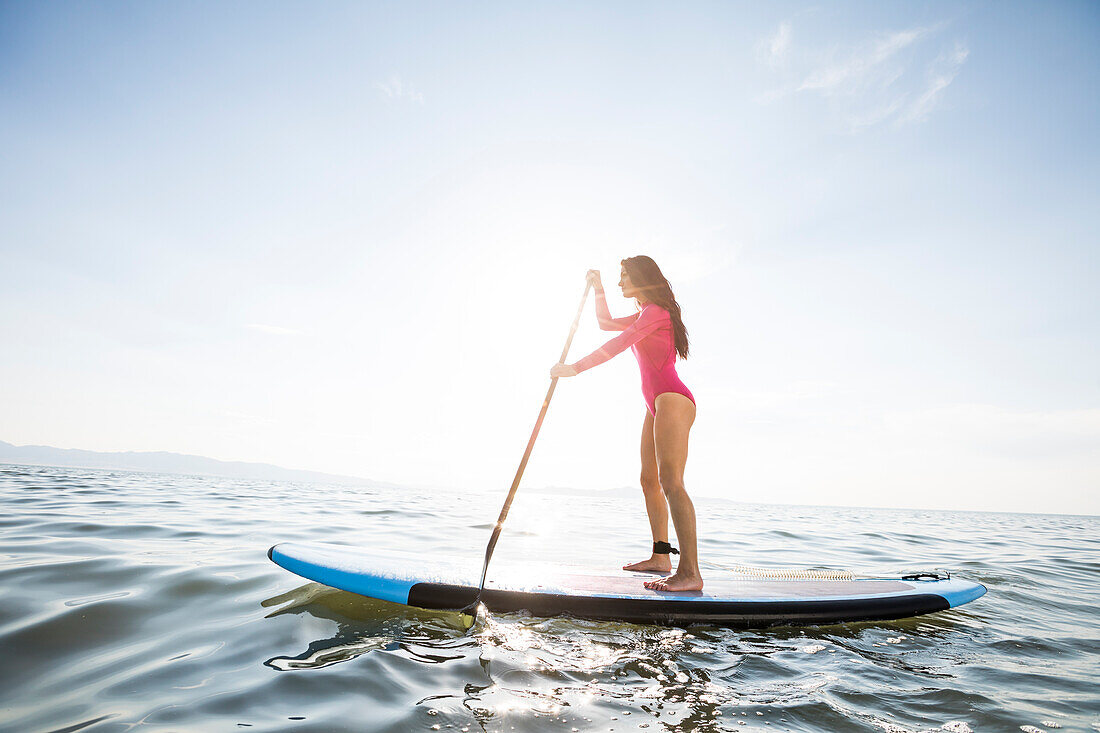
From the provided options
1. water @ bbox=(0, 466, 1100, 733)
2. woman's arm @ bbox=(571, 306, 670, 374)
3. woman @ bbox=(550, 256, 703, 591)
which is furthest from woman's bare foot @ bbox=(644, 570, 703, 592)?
woman's arm @ bbox=(571, 306, 670, 374)

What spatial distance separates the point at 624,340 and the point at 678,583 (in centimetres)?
179

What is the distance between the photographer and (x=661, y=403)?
4.05 meters

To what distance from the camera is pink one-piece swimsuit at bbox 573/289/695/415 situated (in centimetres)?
404

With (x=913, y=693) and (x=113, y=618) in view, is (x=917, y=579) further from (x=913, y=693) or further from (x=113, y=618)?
(x=113, y=618)

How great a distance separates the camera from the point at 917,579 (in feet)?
15.4

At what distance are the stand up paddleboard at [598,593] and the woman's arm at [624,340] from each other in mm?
1581

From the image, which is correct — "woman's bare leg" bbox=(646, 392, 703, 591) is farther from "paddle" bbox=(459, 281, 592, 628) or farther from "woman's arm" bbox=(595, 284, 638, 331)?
"woman's arm" bbox=(595, 284, 638, 331)

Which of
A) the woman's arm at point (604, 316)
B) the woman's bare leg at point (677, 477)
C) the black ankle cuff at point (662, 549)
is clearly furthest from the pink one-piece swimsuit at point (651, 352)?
the black ankle cuff at point (662, 549)

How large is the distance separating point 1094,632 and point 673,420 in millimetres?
3434

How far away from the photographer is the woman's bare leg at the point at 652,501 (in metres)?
4.49

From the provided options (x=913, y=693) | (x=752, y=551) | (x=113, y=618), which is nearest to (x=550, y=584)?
(x=913, y=693)

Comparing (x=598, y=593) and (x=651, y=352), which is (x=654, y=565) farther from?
(x=651, y=352)

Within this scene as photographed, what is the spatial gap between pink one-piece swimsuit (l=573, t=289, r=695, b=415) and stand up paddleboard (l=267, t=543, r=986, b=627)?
4.72 feet

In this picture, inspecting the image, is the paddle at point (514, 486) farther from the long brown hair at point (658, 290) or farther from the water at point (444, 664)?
the long brown hair at point (658, 290)
